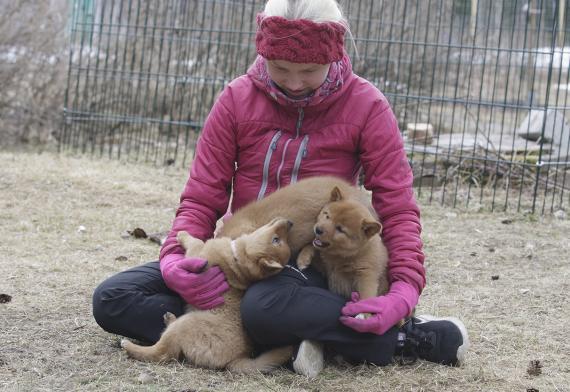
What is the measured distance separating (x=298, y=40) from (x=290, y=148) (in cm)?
56

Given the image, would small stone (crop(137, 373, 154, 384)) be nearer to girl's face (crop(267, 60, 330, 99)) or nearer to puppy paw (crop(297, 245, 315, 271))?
puppy paw (crop(297, 245, 315, 271))

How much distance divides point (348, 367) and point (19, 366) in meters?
1.35

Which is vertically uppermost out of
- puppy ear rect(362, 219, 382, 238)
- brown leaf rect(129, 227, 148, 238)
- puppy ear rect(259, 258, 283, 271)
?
puppy ear rect(362, 219, 382, 238)

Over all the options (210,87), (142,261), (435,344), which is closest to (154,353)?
(435,344)

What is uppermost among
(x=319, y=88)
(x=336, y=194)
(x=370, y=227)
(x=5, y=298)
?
(x=319, y=88)

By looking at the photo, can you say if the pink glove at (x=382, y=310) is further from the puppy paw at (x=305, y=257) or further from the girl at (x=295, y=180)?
the puppy paw at (x=305, y=257)

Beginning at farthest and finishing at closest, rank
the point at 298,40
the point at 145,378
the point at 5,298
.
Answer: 1. the point at 5,298
2. the point at 298,40
3. the point at 145,378

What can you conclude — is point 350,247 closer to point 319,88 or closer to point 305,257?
point 305,257

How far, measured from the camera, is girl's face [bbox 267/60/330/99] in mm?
3547

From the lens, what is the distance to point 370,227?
3.46 meters

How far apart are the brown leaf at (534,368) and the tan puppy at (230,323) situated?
1.04 meters

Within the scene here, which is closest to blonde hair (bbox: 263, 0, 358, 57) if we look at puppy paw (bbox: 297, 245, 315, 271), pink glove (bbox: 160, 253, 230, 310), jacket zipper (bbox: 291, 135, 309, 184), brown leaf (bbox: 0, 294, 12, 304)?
jacket zipper (bbox: 291, 135, 309, 184)

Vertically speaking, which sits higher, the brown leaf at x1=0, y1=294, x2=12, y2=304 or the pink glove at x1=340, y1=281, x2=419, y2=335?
the pink glove at x1=340, y1=281, x2=419, y2=335

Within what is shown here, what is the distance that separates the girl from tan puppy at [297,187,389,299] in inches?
2.6
